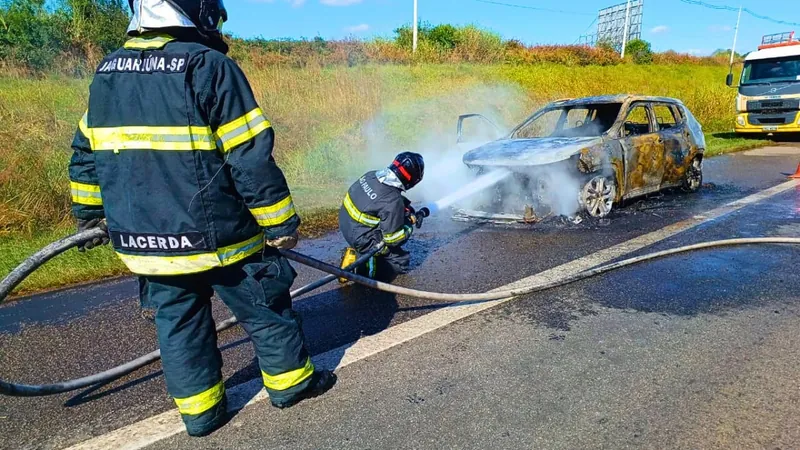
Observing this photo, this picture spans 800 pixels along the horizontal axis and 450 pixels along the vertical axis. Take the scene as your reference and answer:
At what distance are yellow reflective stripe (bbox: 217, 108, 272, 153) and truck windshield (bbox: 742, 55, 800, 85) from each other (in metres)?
17.5

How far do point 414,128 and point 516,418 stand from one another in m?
9.82

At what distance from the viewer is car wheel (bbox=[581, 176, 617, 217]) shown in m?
6.23

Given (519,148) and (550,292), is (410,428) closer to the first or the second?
(550,292)

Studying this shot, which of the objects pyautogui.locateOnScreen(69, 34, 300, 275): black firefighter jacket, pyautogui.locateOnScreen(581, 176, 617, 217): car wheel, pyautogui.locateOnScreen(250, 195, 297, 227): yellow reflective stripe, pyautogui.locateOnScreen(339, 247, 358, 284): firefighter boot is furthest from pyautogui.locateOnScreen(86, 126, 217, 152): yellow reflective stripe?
pyautogui.locateOnScreen(581, 176, 617, 217): car wheel

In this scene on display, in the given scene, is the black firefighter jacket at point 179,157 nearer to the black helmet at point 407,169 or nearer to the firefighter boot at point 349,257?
the black helmet at point 407,169

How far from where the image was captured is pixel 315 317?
3738mm

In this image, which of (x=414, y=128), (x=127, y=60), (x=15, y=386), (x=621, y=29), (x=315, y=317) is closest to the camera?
(x=127, y=60)

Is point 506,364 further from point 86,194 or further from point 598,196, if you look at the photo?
point 598,196

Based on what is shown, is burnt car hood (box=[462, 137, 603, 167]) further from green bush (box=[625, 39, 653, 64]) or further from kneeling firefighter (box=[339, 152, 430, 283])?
green bush (box=[625, 39, 653, 64])

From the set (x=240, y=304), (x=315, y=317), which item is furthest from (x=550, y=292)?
(x=240, y=304)

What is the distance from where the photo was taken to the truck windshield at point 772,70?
1512 cm

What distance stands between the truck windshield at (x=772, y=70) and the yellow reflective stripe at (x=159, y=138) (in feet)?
58.1

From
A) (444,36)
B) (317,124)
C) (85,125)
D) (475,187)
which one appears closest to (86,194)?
(85,125)

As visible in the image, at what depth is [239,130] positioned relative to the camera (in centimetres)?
215
